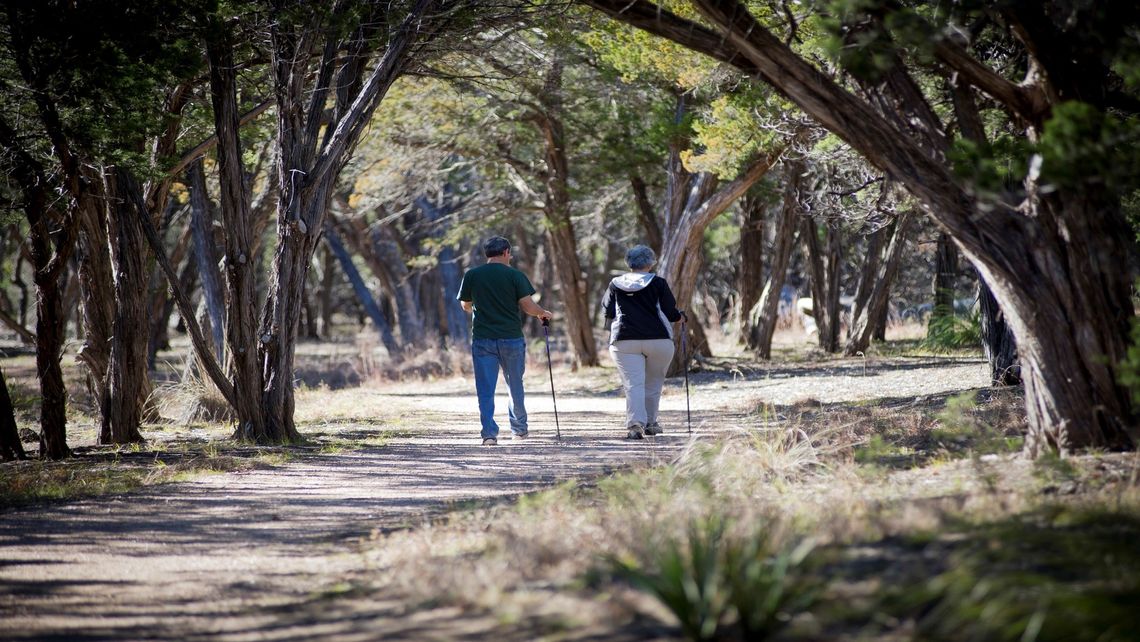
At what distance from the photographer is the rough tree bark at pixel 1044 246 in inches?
252

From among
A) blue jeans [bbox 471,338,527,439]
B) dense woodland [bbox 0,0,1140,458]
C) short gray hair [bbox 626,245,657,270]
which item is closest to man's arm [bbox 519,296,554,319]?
blue jeans [bbox 471,338,527,439]

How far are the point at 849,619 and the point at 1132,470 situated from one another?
9.04ft

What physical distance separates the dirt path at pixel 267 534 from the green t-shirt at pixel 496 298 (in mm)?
1163

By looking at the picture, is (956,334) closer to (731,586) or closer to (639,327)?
(639,327)

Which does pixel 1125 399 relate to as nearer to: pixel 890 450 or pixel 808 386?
pixel 890 450

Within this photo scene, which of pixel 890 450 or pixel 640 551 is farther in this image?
pixel 890 450

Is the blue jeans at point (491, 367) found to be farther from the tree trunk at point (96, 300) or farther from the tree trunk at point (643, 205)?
the tree trunk at point (643, 205)

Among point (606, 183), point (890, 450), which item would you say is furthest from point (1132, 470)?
point (606, 183)

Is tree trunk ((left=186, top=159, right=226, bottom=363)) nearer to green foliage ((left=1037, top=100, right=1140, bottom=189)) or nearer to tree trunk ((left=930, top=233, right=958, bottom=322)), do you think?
green foliage ((left=1037, top=100, right=1140, bottom=189))

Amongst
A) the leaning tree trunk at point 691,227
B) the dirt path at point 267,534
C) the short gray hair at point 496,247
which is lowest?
the dirt path at point 267,534

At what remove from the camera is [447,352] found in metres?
25.0

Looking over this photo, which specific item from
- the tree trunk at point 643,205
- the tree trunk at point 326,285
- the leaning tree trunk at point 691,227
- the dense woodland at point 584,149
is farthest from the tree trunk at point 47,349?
the tree trunk at point 326,285

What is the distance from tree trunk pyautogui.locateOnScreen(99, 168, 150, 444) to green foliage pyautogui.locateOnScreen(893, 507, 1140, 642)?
9351 millimetres

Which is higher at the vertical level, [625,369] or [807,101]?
[807,101]
